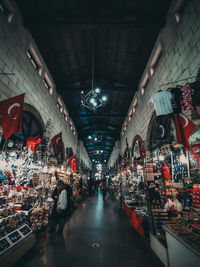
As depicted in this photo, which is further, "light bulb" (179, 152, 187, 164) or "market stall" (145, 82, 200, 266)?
"light bulb" (179, 152, 187, 164)

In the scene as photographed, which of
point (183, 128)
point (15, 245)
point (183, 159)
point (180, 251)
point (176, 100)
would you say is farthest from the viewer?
point (183, 159)

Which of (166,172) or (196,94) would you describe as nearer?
(196,94)

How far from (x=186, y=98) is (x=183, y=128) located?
2.17 feet

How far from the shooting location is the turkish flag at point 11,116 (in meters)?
3.15

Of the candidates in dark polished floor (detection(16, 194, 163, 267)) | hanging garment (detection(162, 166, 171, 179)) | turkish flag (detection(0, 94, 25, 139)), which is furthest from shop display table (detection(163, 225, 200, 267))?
turkish flag (detection(0, 94, 25, 139))

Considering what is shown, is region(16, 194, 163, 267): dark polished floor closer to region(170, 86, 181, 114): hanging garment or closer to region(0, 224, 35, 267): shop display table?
region(0, 224, 35, 267): shop display table

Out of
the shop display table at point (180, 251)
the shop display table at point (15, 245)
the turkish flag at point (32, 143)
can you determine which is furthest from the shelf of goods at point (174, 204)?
the turkish flag at point (32, 143)

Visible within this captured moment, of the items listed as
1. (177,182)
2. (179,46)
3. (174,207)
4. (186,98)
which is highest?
(179,46)

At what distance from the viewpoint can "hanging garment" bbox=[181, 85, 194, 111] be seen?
281 centimetres

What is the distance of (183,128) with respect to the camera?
301cm

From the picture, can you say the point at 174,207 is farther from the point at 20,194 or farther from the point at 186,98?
the point at 20,194

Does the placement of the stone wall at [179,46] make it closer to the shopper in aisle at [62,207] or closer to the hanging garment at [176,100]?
the hanging garment at [176,100]

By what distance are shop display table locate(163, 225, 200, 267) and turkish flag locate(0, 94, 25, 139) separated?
3995 millimetres

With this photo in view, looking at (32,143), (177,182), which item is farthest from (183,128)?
(32,143)
